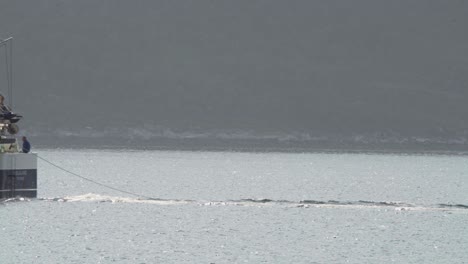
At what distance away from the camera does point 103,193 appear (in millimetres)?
98250

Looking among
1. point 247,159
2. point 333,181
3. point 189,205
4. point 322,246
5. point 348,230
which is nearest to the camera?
point 322,246

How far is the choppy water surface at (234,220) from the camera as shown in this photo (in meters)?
66.1

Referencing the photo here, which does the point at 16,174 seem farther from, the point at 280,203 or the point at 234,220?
the point at 280,203

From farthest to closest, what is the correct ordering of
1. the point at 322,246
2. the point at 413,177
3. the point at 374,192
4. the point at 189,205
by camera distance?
the point at 413,177
the point at 374,192
the point at 189,205
the point at 322,246

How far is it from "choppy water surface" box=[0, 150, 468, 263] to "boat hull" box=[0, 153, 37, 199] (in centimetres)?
85

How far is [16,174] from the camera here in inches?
3172

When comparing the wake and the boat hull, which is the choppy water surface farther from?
the boat hull

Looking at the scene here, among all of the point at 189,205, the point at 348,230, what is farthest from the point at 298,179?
the point at 348,230

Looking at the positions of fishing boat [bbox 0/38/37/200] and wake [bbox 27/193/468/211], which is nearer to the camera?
fishing boat [bbox 0/38/37/200]

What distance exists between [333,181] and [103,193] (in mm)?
31089

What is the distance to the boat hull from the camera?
7981 centimetres

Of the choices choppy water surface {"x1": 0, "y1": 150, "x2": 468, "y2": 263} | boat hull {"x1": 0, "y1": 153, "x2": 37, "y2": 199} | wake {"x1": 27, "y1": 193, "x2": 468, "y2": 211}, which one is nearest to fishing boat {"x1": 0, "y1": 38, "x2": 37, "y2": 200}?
boat hull {"x1": 0, "y1": 153, "x2": 37, "y2": 199}

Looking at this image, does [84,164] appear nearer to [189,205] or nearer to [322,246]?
[189,205]

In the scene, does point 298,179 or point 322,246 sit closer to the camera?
point 322,246
